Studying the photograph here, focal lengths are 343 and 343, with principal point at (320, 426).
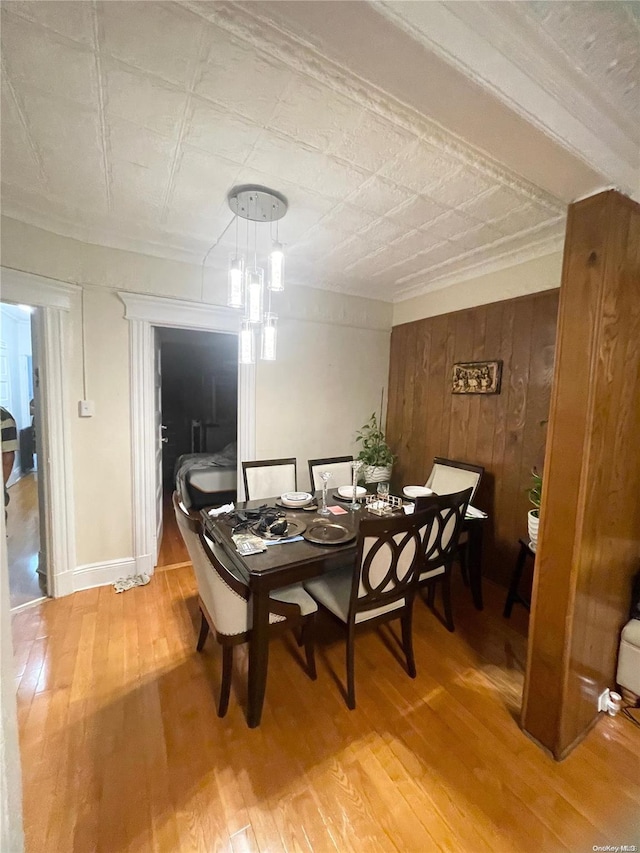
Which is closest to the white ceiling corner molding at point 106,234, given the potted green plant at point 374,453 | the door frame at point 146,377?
the door frame at point 146,377

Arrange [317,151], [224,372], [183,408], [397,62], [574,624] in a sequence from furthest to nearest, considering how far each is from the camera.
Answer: [183,408]
[224,372]
[317,151]
[574,624]
[397,62]

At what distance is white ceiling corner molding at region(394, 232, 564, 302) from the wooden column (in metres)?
1.12

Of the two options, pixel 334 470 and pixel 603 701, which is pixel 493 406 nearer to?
pixel 334 470

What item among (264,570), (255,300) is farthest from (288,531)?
(255,300)

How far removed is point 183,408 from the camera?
5.93 m

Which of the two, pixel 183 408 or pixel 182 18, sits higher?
pixel 182 18

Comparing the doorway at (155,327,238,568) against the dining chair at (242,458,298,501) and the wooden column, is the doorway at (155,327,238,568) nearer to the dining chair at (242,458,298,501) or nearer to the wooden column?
the dining chair at (242,458,298,501)

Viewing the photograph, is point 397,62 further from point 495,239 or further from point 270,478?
point 270,478

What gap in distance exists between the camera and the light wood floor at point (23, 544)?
2.47 metres

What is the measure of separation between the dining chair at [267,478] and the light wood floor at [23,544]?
4.79 ft

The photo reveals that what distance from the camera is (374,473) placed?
3.32 meters

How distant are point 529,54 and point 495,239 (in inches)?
61.5

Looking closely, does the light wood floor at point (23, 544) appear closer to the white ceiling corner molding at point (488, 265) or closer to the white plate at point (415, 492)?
the white plate at point (415, 492)

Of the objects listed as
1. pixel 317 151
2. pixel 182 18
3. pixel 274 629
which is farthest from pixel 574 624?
pixel 182 18
